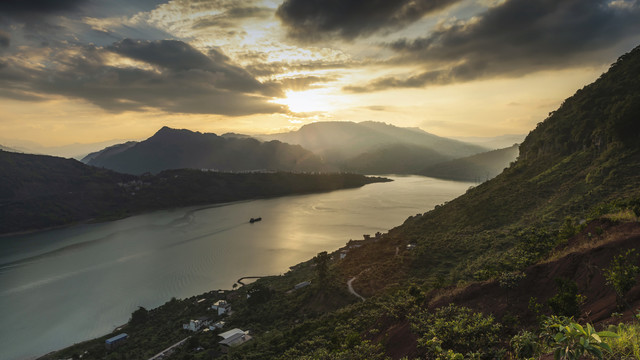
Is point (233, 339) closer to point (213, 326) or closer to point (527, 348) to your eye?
point (213, 326)

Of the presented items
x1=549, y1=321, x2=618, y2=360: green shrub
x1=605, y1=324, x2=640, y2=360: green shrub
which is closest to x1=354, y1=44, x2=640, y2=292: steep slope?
x1=605, y1=324, x2=640, y2=360: green shrub

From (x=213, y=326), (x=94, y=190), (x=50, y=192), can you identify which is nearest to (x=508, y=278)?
(x=213, y=326)

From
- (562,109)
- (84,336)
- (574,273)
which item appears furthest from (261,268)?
(562,109)

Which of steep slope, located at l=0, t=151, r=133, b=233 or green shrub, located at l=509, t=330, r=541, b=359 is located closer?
green shrub, located at l=509, t=330, r=541, b=359

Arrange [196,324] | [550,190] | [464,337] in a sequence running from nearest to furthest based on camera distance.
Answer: [464,337], [196,324], [550,190]

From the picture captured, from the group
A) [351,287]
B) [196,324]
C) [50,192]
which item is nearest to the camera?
[351,287]

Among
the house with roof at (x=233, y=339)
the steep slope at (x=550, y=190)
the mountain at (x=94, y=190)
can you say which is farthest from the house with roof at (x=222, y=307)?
the mountain at (x=94, y=190)

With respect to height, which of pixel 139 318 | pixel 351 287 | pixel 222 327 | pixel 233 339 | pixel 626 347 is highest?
pixel 626 347

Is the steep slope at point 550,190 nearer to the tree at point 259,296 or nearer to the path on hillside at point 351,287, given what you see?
the path on hillside at point 351,287

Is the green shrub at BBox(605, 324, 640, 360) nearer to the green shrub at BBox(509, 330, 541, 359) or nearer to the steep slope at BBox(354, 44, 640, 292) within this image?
the green shrub at BBox(509, 330, 541, 359)
